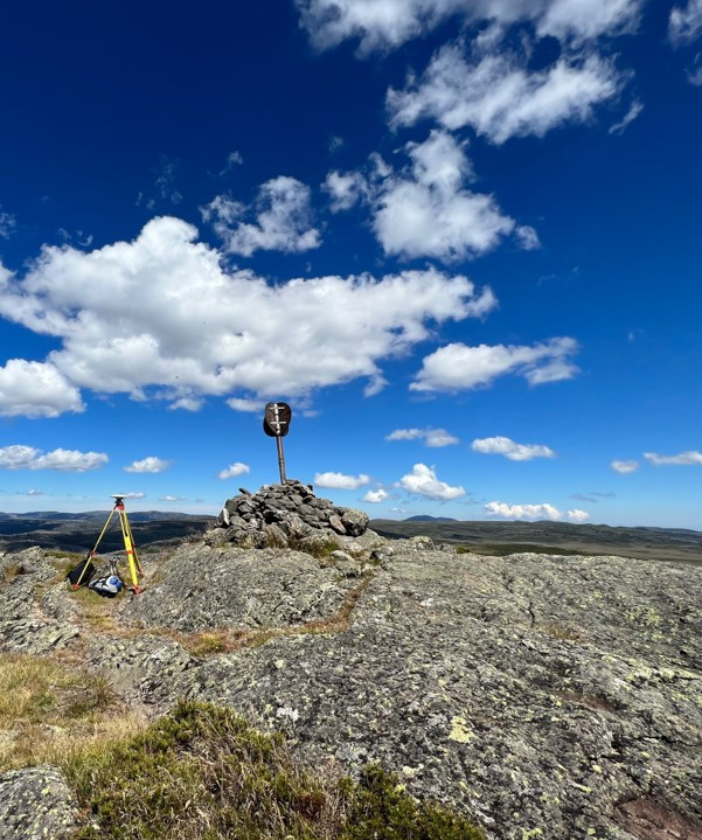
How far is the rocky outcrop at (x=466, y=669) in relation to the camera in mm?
8289

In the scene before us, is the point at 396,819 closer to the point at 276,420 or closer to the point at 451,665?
the point at 451,665

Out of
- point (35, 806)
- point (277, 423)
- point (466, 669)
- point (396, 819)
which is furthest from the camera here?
point (277, 423)

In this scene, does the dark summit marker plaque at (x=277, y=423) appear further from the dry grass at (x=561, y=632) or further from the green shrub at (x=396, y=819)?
the green shrub at (x=396, y=819)

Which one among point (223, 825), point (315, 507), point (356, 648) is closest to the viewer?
point (223, 825)

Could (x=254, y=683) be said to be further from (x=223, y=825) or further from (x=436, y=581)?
(x=436, y=581)

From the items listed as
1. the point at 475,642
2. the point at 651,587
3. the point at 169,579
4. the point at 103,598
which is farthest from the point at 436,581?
the point at 103,598

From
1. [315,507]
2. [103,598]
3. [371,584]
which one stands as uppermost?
[315,507]

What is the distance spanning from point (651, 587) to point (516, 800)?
18.0 m

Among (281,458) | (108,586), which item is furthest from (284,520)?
(108,586)

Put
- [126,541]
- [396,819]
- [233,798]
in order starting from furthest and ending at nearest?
1. [126,541]
2. [233,798]
3. [396,819]

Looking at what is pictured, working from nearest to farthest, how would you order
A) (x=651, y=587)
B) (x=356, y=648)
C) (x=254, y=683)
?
(x=254, y=683)
(x=356, y=648)
(x=651, y=587)

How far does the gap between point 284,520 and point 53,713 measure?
18.9 meters

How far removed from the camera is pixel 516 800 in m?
7.84

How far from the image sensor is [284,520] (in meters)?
31.3
